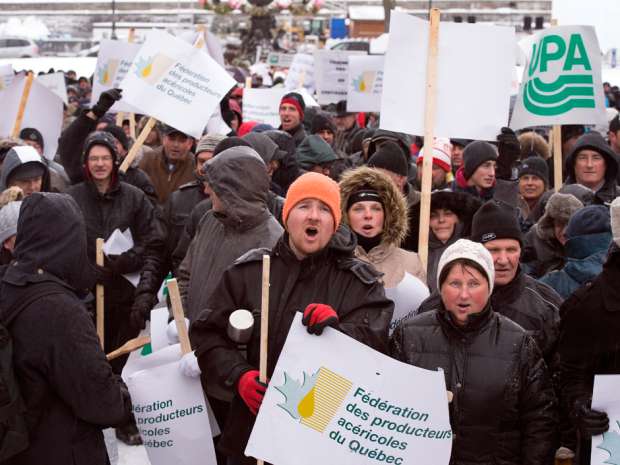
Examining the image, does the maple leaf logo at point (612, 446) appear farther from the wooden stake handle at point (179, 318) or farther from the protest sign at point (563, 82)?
the protest sign at point (563, 82)

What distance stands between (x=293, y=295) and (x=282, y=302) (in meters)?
0.04

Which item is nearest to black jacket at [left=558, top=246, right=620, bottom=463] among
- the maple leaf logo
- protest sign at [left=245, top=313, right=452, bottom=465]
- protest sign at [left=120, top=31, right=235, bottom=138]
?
the maple leaf logo

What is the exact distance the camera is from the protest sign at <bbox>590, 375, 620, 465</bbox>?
2.88m

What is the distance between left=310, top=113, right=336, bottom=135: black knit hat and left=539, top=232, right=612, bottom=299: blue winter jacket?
3.84 m

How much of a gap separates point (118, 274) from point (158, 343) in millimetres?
1184

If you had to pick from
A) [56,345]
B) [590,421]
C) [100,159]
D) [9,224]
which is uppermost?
[100,159]

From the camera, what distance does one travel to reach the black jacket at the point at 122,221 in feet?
16.5

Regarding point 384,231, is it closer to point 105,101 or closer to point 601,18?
point 105,101

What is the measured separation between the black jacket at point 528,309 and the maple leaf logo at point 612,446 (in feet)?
1.67

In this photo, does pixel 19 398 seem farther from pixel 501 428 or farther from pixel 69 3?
pixel 69 3

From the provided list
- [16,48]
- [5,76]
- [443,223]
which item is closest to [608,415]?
[443,223]

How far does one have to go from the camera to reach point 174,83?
5934 mm

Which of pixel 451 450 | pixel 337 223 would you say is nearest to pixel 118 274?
pixel 337 223

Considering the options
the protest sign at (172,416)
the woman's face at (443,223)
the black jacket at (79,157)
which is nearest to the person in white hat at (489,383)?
the protest sign at (172,416)
